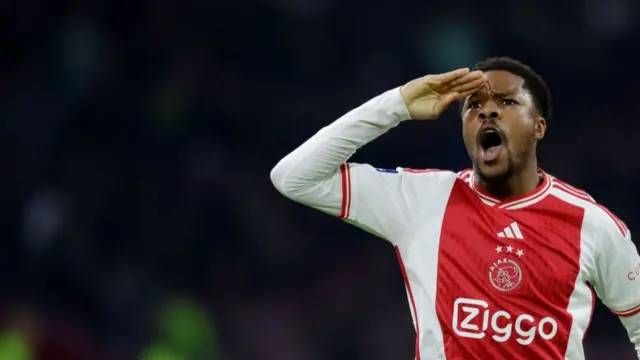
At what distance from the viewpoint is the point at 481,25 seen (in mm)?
9055

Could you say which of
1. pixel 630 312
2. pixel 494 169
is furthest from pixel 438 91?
pixel 630 312

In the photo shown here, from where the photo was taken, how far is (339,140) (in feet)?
11.3

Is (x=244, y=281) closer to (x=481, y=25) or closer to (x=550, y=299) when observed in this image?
(x=481, y=25)

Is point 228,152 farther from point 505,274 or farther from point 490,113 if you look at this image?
point 505,274

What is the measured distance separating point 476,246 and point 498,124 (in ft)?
1.31

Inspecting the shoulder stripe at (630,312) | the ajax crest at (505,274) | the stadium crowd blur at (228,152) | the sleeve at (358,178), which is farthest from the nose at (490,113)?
the stadium crowd blur at (228,152)

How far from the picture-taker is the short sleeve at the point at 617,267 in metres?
3.51

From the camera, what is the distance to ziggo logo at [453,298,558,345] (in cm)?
338

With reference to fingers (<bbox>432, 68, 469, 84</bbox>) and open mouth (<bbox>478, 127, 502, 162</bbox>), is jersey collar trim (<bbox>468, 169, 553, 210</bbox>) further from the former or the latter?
fingers (<bbox>432, 68, 469, 84</bbox>)

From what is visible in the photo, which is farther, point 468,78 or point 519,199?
point 519,199

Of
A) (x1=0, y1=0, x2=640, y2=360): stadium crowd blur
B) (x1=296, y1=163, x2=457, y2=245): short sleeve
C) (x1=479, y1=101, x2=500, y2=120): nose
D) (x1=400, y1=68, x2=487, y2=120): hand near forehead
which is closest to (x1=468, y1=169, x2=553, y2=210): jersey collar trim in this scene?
(x1=296, y1=163, x2=457, y2=245): short sleeve

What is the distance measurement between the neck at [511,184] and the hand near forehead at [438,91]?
1.10ft

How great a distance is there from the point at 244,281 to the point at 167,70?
2171 mm

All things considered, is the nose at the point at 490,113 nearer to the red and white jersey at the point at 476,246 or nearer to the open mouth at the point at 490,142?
the open mouth at the point at 490,142
